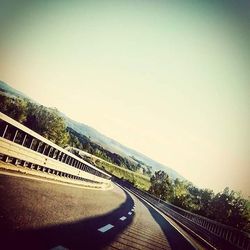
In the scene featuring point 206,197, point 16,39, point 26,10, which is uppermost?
point 26,10

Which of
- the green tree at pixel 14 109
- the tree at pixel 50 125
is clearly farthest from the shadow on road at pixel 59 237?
the green tree at pixel 14 109

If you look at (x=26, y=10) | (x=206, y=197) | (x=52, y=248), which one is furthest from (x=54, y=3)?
→ (x=206, y=197)

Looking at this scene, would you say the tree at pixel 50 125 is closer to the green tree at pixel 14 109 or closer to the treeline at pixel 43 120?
the treeline at pixel 43 120

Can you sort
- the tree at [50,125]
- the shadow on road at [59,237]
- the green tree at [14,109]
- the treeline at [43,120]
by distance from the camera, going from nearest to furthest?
the shadow on road at [59,237] → the green tree at [14,109] → the treeline at [43,120] → the tree at [50,125]

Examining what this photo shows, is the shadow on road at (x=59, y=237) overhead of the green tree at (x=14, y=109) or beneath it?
beneath

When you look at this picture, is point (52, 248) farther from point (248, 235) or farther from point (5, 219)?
point (248, 235)

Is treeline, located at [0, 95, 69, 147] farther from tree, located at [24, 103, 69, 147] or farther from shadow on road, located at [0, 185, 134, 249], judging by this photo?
shadow on road, located at [0, 185, 134, 249]

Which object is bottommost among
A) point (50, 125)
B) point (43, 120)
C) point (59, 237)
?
point (59, 237)

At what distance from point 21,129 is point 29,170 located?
2538 millimetres

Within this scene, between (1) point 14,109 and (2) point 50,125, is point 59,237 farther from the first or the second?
(1) point 14,109

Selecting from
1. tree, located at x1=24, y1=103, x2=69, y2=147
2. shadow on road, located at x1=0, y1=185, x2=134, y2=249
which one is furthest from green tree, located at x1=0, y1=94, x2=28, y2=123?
shadow on road, located at x1=0, y1=185, x2=134, y2=249

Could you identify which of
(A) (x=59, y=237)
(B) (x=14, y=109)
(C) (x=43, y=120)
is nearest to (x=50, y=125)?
(C) (x=43, y=120)

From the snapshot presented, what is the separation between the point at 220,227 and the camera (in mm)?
16766

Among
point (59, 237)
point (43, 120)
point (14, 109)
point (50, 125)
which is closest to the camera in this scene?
→ point (59, 237)
